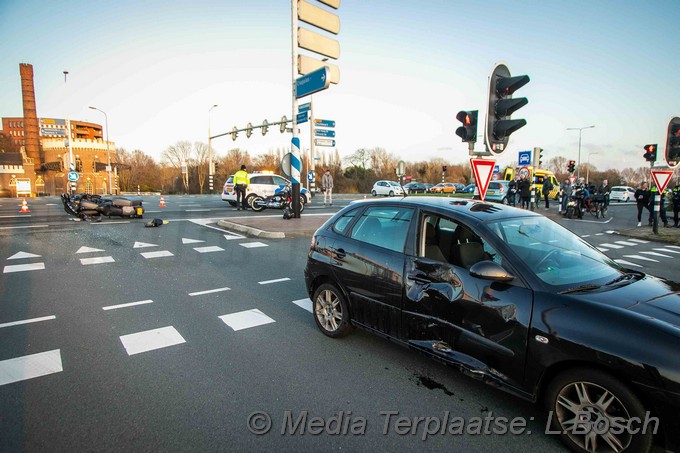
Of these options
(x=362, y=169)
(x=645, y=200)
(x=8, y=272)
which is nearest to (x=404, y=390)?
(x=8, y=272)

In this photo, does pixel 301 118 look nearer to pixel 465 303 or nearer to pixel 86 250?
pixel 86 250

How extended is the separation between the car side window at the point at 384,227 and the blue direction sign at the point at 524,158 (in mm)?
17203

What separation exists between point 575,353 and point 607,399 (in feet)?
0.99

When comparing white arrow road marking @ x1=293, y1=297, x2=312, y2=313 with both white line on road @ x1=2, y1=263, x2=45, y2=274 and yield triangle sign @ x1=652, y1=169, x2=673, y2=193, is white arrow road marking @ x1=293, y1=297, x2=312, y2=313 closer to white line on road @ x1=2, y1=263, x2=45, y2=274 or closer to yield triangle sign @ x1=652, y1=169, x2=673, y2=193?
white line on road @ x1=2, y1=263, x2=45, y2=274

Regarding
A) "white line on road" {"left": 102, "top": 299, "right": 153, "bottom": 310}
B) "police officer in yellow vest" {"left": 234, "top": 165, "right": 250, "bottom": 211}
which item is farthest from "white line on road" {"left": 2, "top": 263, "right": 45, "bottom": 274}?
"police officer in yellow vest" {"left": 234, "top": 165, "right": 250, "bottom": 211}

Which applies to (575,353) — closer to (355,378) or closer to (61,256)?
(355,378)

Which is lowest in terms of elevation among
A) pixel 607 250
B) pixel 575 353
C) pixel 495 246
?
pixel 607 250

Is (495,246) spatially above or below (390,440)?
above

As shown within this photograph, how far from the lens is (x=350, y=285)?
3.81 metres

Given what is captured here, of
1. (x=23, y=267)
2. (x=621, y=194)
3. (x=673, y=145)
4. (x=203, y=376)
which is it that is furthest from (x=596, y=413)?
(x=621, y=194)

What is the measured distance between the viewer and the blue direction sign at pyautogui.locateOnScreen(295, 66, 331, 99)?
36.9ft

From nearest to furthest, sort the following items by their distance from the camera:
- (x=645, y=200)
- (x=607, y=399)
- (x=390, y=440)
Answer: (x=607, y=399) → (x=390, y=440) → (x=645, y=200)

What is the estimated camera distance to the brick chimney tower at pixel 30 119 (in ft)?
245

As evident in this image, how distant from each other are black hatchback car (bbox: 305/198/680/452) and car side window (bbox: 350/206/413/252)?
1 centimetres
